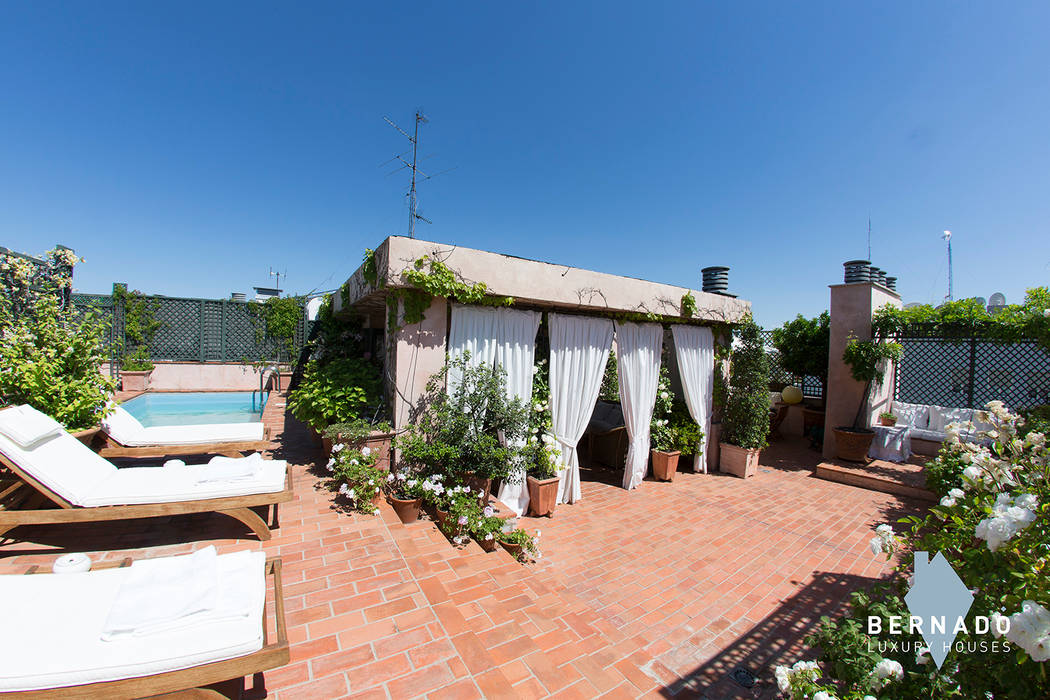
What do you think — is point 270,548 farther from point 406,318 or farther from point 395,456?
point 406,318

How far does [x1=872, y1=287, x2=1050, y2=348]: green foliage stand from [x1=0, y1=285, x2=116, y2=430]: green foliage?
37.9ft

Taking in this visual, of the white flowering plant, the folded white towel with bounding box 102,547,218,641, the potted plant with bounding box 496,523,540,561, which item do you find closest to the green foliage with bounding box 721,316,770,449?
the potted plant with bounding box 496,523,540,561

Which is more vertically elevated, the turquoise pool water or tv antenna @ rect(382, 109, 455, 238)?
tv antenna @ rect(382, 109, 455, 238)

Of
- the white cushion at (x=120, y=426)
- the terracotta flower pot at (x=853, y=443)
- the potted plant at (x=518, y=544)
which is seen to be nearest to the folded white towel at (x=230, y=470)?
the white cushion at (x=120, y=426)

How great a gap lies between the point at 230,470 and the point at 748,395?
7.58m

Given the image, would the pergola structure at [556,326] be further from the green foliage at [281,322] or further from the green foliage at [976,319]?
the green foliage at [281,322]

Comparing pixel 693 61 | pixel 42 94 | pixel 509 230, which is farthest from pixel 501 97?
pixel 42 94

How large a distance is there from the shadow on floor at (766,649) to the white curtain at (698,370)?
343 cm

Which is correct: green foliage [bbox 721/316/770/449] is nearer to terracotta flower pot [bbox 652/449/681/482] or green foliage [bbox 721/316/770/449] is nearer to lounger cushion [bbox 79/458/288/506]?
terracotta flower pot [bbox 652/449/681/482]

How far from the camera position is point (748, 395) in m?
7.17

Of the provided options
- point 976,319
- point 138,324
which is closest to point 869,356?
point 976,319

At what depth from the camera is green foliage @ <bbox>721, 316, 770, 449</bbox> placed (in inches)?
280

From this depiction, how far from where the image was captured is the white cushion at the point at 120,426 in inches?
182

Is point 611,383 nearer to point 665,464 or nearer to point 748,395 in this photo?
point 665,464
